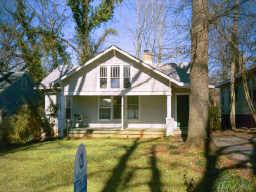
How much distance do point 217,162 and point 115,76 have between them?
8415 millimetres

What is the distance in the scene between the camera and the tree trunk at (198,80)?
9.45m

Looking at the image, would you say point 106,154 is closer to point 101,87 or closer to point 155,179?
point 155,179

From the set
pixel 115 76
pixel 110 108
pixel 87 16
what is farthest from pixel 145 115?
pixel 87 16

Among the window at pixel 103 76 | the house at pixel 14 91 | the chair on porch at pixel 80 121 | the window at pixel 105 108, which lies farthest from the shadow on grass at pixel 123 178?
the house at pixel 14 91

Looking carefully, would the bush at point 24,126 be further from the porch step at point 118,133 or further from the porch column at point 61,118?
the porch step at point 118,133

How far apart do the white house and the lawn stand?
15.1 feet

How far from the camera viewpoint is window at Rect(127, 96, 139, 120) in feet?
53.0

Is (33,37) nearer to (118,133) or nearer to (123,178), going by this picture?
(118,133)

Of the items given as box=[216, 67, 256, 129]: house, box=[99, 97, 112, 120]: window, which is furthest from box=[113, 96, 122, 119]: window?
box=[216, 67, 256, 129]: house

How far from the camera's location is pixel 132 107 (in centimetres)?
1620

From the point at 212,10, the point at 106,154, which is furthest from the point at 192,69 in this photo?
the point at 106,154

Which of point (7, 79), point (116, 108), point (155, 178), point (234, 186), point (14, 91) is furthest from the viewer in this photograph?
point (7, 79)

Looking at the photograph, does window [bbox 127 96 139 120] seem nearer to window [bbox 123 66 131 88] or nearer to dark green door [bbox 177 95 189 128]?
window [bbox 123 66 131 88]

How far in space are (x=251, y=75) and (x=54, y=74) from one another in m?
14.1
